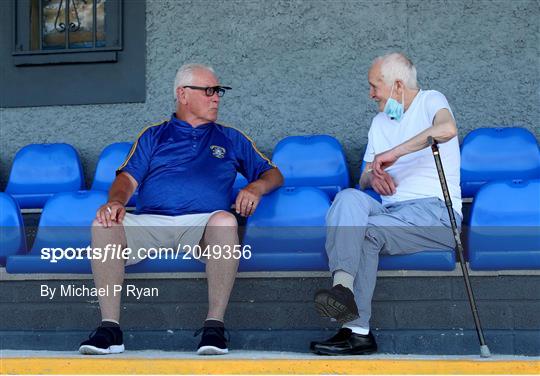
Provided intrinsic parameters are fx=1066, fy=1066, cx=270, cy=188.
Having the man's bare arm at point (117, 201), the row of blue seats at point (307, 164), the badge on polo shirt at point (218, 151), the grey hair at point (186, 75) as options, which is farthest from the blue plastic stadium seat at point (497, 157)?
the man's bare arm at point (117, 201)

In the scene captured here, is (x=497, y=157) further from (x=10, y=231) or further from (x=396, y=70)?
(x=10, y=231)

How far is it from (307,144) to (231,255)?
120cm

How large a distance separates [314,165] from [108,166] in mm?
976

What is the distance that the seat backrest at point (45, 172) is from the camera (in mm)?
5098

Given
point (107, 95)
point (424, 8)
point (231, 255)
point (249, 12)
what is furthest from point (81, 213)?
point (424, 8)

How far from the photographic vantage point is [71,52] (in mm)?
5473

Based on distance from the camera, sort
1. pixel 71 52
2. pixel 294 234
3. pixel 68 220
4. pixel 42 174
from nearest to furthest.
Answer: pixel 294 234, pixel 68 220, pixel 42 174, pixel 71 52

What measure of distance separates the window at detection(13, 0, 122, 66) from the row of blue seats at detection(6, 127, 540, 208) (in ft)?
1.76

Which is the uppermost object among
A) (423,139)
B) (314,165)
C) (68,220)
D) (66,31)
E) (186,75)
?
(66,31)

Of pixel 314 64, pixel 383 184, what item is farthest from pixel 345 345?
pixel 314 64

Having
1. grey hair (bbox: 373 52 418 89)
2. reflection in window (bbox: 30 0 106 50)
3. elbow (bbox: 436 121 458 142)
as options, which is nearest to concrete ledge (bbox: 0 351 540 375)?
elbow (bbox: 436 121 458 142)

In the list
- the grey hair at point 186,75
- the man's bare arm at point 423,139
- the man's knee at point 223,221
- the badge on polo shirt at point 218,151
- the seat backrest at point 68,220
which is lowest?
the seat backrest at point 68,220

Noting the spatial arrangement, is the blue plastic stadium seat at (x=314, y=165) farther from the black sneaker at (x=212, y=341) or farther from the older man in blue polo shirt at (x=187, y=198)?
the black sneaker at (x=212, y=341)

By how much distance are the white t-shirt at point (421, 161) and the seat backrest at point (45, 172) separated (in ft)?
5.40
